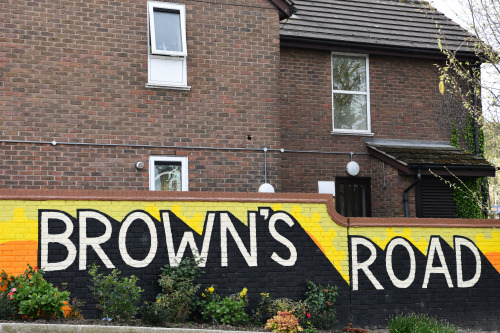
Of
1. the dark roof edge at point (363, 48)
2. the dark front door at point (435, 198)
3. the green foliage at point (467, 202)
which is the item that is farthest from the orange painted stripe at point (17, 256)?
the green foliage at point (467, 202)

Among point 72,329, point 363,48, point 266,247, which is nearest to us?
point 72,329

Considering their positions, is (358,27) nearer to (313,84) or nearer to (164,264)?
(313,84)

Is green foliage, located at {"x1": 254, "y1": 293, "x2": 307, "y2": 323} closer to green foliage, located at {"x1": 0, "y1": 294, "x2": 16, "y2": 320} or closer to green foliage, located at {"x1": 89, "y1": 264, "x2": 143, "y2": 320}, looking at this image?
green foliage, located at {"x1": 89, "y1": 264, "x2": 143, "y2": 320}

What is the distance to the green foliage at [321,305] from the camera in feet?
32.8

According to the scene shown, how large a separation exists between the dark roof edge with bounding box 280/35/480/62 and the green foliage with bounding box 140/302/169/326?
770 cm

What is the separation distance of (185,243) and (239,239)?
0.90 meters

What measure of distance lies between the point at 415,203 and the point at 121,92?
7030 millimetres

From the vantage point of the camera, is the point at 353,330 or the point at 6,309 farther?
the point at 353,330

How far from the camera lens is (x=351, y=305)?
10.8 metres

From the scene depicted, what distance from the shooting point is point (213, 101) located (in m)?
12.9

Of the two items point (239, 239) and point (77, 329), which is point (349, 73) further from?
point (77, 329)

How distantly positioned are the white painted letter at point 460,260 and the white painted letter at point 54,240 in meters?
6.70

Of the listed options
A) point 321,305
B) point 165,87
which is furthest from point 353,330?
point 165,87

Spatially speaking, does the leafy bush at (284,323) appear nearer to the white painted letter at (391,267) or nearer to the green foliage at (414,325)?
the green foliage at (414,325)
